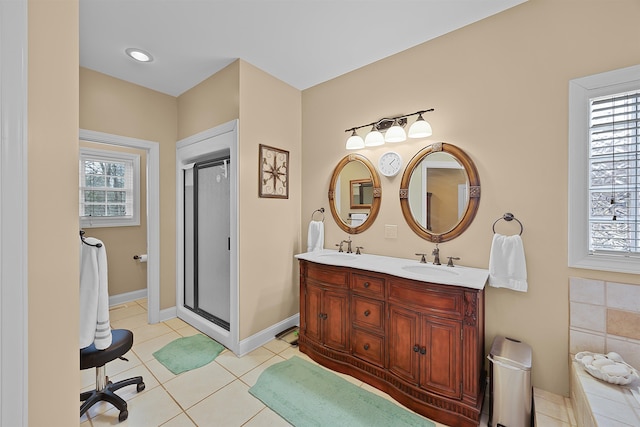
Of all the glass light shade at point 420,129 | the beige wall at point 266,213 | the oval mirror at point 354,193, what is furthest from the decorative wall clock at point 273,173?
the glass light shade at point 420,129

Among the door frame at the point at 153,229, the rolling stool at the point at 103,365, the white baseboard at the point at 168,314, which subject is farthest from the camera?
the white baseboard at the point at 168,314

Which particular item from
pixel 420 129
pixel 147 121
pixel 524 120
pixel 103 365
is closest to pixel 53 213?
pixel 103 365

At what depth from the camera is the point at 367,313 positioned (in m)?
2.11

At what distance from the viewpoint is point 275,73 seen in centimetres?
280

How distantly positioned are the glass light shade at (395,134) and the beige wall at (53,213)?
6.78ft

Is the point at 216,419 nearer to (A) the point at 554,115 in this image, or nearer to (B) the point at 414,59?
(A) the point at 554,115

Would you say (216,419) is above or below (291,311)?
below

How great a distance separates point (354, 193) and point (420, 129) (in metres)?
0.88

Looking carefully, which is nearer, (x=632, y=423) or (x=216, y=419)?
(x=632, y=423)

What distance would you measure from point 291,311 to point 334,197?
1445mm

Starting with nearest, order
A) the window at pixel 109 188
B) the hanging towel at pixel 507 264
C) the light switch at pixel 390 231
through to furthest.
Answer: the hanging towel at pixel 507 264 < the light switch at pixel 390 231 < the window at pixel 109 188

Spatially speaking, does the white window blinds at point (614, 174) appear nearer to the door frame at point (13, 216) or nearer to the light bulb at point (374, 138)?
the light bulb at point (374, 138)

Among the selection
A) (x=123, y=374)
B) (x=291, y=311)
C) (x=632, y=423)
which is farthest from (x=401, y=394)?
(x=123, y=374)

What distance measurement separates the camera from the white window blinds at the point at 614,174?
1.54 metres
